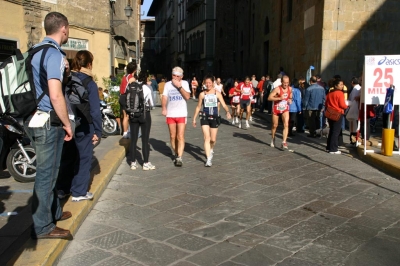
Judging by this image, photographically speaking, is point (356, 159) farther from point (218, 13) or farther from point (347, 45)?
point (218, 13)

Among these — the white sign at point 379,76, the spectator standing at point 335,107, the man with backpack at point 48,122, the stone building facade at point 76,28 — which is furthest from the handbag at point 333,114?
the stone building facade at point 76,28

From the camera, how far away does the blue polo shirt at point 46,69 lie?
3.24 metres

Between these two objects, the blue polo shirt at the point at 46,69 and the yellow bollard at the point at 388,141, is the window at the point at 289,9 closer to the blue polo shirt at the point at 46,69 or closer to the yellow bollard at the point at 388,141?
the yellow bollard at the point at 388,141

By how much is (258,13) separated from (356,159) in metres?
20.0

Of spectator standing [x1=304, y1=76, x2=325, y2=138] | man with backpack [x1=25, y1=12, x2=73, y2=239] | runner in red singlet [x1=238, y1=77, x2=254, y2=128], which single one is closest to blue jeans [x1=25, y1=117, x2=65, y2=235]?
man with backpack [x1=25, y1=12, x2=73, y2=239]

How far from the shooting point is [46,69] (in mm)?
3264

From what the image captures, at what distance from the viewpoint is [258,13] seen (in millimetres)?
26422

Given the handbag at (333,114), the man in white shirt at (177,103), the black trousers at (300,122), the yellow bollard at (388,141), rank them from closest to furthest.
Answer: the man in white shirt at (177,103) → the yellow bollard at (388,141) → the handbag at (333,114) → the black trousers at (300,122)

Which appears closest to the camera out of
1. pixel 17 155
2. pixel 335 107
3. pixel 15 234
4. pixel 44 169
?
pixel 44 169

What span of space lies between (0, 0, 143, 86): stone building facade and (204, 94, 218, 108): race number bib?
26.4 ft

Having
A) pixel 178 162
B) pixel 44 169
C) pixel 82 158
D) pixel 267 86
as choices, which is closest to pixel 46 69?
pixel 44 169

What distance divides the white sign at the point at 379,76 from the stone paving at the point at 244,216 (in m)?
1.53

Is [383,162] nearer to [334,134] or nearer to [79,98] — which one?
[334,134]

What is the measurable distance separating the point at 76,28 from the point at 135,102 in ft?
37.4
